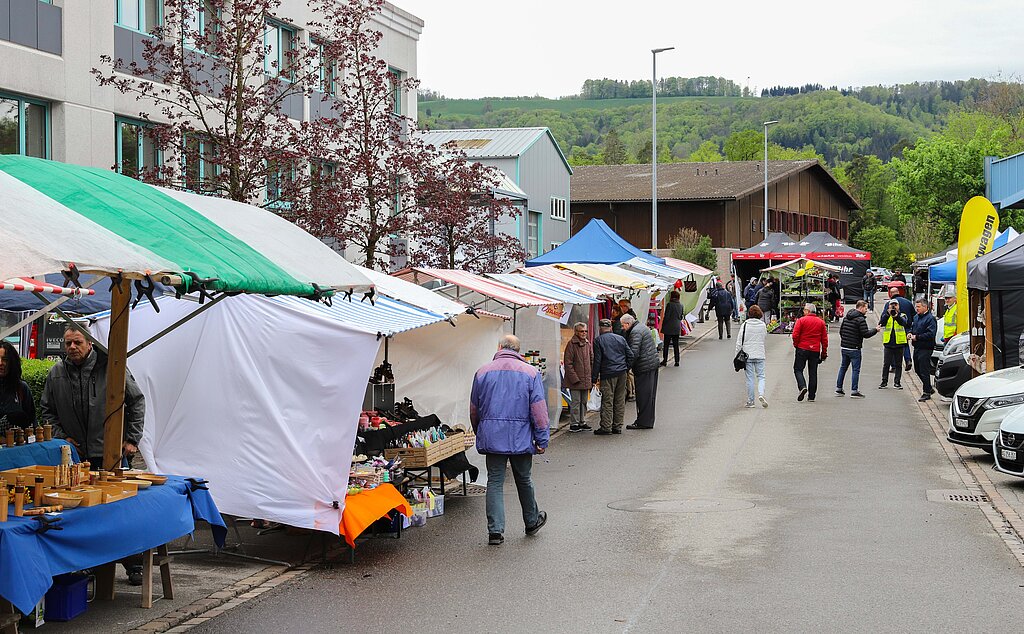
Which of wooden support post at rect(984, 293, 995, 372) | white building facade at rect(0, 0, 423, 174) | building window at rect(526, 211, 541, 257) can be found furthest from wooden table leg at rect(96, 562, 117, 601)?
building window at rect(526, 211, 541, 257)

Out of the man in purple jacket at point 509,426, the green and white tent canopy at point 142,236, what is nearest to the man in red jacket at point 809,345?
the man in purple jacket at point 509,426

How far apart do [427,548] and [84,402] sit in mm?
3079

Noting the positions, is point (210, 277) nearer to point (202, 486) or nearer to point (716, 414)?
point (202, 486)

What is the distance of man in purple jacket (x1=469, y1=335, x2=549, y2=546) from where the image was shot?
10648mm

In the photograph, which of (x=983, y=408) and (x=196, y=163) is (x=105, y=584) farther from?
(x=196, y=163)

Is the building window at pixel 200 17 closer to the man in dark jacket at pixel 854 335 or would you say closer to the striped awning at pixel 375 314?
the striped awning at pixel 375 314

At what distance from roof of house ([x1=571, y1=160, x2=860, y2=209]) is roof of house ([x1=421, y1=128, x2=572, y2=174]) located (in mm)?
15339

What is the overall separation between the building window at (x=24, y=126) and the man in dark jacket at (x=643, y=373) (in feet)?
32.2


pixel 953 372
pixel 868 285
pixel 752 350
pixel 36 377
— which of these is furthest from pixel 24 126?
pixel 868 285

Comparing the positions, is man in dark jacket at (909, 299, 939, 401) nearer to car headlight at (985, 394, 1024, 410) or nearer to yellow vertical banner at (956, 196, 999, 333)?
yellow vertical banner at (956, 196, 999, 333)

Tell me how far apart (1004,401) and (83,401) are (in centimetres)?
1065

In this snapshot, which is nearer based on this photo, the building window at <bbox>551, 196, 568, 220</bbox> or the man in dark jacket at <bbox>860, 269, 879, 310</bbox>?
the man in dark jacket at <bbox>860, 269, 879, 310</bbox>

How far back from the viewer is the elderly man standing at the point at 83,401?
9.55 m

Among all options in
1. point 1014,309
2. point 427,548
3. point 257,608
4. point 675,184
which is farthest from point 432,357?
point 675,184
